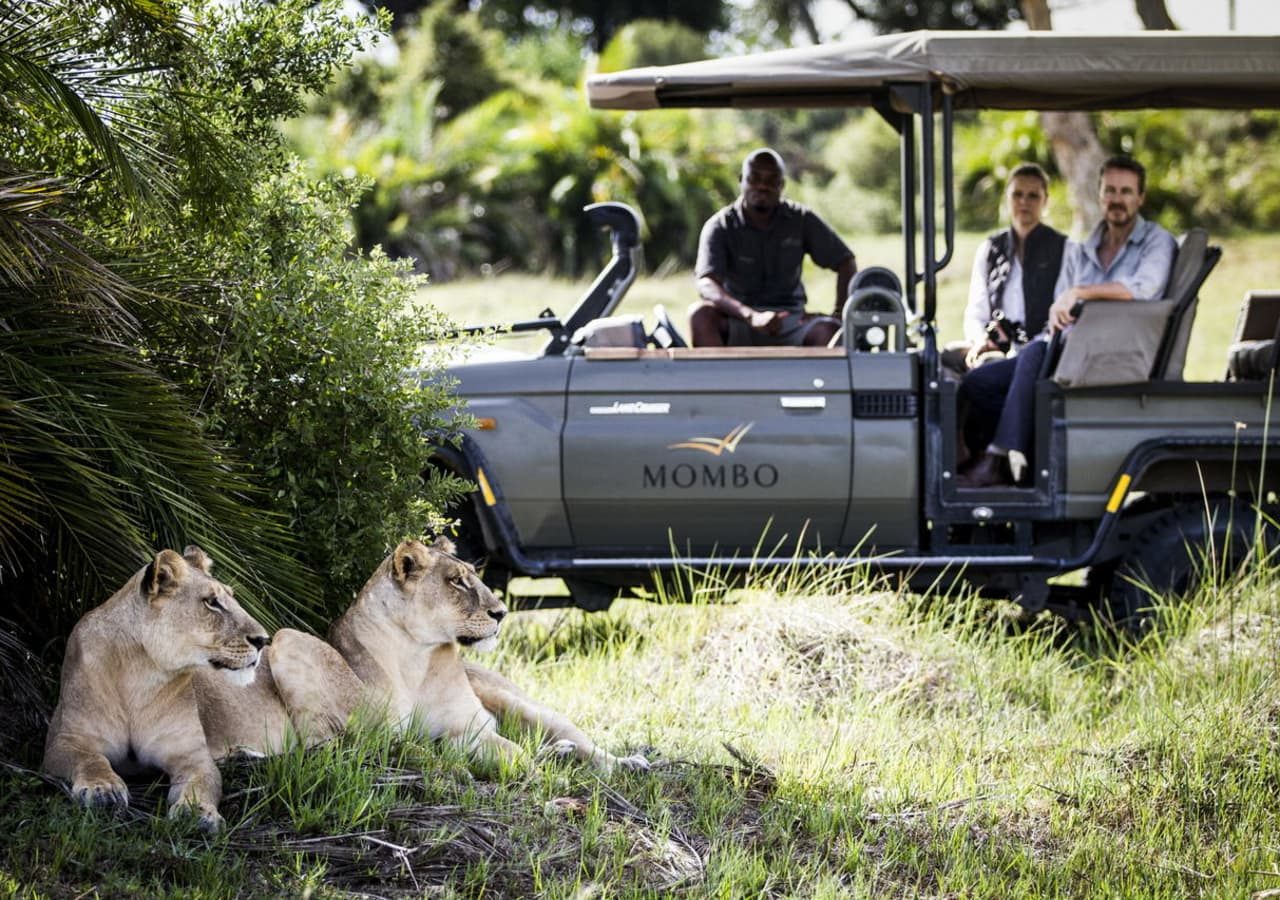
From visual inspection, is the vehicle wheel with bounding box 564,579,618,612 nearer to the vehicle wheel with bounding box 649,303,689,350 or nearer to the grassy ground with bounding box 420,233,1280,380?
the vehicle wheel with bounding box 649,303,689,350

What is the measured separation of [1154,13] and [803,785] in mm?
10351

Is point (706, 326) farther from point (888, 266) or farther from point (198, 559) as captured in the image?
point (888, 266)

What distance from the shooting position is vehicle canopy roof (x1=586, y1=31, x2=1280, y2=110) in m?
6.13

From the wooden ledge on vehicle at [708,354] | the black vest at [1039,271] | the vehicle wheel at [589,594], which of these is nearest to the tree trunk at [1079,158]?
the black vest at [1039,271]

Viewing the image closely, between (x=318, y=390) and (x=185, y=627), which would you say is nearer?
(x=185, y=627)

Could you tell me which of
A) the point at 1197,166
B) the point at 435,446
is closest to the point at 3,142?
the point at 435,446

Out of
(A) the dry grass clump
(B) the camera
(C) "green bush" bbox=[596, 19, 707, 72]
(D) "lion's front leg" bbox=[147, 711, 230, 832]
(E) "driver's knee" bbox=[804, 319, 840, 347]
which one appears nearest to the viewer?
(D) "lion's front leg" bbox=[147, 711, 230, 832]

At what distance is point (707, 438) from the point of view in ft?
20.6

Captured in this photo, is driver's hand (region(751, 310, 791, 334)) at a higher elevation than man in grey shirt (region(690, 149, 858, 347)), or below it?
below

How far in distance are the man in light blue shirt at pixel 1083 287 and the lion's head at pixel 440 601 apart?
2778mm

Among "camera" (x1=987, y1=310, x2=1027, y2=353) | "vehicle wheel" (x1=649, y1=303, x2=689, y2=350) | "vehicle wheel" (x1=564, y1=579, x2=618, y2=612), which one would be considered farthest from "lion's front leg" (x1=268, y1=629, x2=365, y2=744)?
"camera" (x1=987, y1=310, x2=1027, y2=353)

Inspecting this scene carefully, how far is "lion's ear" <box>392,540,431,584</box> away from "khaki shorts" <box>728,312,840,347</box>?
297 cm

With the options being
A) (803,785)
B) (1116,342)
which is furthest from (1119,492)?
(803,785)

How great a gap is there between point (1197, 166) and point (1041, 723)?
16866 mm
